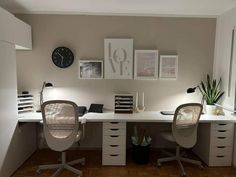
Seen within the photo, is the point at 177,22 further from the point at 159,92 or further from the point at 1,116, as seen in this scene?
the point at 1,116

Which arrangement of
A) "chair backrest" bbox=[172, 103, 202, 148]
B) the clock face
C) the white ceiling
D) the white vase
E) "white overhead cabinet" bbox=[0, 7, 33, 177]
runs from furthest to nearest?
the clock face
the white vase
the white ceiling
"chair backrest" bbox=[172, 103, 202, 148]
"white overhead cabinet" bbox=[0, 7, 33, 177]

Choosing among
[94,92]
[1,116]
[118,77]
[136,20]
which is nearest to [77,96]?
[94,92]

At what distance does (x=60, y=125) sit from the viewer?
2494 mm

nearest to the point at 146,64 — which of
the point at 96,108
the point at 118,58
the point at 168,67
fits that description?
the point at 168,67

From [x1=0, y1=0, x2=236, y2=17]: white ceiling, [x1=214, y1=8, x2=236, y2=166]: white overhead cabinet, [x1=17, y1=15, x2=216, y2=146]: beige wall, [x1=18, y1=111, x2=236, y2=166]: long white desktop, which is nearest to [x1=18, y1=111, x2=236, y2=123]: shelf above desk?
[x1=18, y1=111, x2=236, y2=166]: long white desktop

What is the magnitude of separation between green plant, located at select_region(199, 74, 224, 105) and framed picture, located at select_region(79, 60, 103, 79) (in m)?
1.76

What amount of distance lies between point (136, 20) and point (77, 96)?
161 cm

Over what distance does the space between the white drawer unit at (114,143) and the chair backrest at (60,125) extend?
535 mm

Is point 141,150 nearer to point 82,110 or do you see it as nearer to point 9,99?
point 82,110

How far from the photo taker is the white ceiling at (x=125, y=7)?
110 inches

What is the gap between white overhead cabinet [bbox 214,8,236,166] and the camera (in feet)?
9.75

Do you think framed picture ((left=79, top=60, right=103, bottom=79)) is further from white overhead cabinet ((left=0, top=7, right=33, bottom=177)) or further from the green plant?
the green plant

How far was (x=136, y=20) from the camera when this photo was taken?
334cm

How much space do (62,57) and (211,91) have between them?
8.14ft
